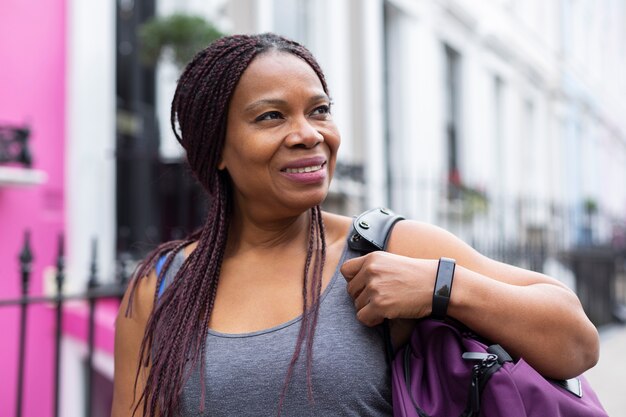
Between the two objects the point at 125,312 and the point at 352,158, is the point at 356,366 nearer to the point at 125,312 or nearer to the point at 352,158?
the point at 125,312

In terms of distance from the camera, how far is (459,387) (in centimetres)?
145

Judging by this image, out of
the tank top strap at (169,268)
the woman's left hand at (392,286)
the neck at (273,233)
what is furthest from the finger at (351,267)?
the tank top strap at (169,268)

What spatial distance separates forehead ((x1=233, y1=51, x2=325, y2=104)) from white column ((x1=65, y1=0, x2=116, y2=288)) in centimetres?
295

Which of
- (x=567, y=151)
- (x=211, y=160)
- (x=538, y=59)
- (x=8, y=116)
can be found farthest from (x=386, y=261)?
(x=567, y=151)

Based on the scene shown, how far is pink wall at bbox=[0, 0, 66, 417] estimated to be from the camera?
12.9 feet

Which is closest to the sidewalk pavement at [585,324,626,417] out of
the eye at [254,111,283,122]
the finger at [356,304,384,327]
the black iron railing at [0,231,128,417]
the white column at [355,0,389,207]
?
the white column at [355,0,389,207]

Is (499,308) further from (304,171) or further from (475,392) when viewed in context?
(304,171)

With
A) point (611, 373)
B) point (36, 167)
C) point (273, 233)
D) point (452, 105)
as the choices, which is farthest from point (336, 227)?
point (452, 105)

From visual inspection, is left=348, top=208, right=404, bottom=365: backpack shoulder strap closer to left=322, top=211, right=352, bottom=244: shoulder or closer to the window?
left=322, top=211, right=352, bottom=244: shoulder

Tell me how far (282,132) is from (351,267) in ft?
1.25

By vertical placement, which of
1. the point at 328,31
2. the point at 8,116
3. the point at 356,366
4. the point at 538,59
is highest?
the point at 538,59

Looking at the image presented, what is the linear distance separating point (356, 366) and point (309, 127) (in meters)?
0.60

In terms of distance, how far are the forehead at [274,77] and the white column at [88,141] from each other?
9.69 feet

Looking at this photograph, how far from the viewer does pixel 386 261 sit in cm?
152
